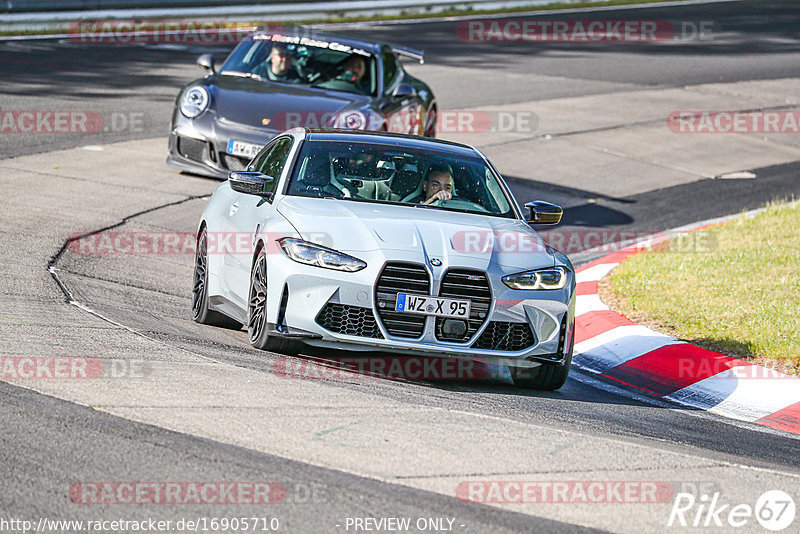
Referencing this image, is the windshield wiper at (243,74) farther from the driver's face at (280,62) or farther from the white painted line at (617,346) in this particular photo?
the white painted line at (617,346)

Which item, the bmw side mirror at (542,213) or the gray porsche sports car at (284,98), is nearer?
the bmw side mirror at (542,213)

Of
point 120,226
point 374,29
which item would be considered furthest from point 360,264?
point 374,29

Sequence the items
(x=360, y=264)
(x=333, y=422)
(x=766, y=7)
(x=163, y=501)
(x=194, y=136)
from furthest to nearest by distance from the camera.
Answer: (x=766, y=7)
(x=194, y=136)
(x=360, y=264)
(x=333, y=422)
(x=163, y=501)

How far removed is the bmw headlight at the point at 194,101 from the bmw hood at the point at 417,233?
5.33 meters

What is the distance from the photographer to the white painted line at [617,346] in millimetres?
8391

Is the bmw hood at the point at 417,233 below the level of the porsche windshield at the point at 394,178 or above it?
below

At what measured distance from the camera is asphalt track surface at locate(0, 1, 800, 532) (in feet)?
15.0

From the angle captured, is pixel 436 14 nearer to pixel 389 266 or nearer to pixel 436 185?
pixel 436 185

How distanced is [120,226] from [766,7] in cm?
3016

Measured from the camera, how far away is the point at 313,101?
12766mm

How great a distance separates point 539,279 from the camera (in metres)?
7.05

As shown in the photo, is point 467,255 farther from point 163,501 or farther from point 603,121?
point 603,121

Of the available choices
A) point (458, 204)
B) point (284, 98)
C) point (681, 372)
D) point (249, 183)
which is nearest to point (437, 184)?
point (458, 204)

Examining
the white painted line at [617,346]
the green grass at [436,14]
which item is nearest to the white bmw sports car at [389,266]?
the white painted line at [617,346]
